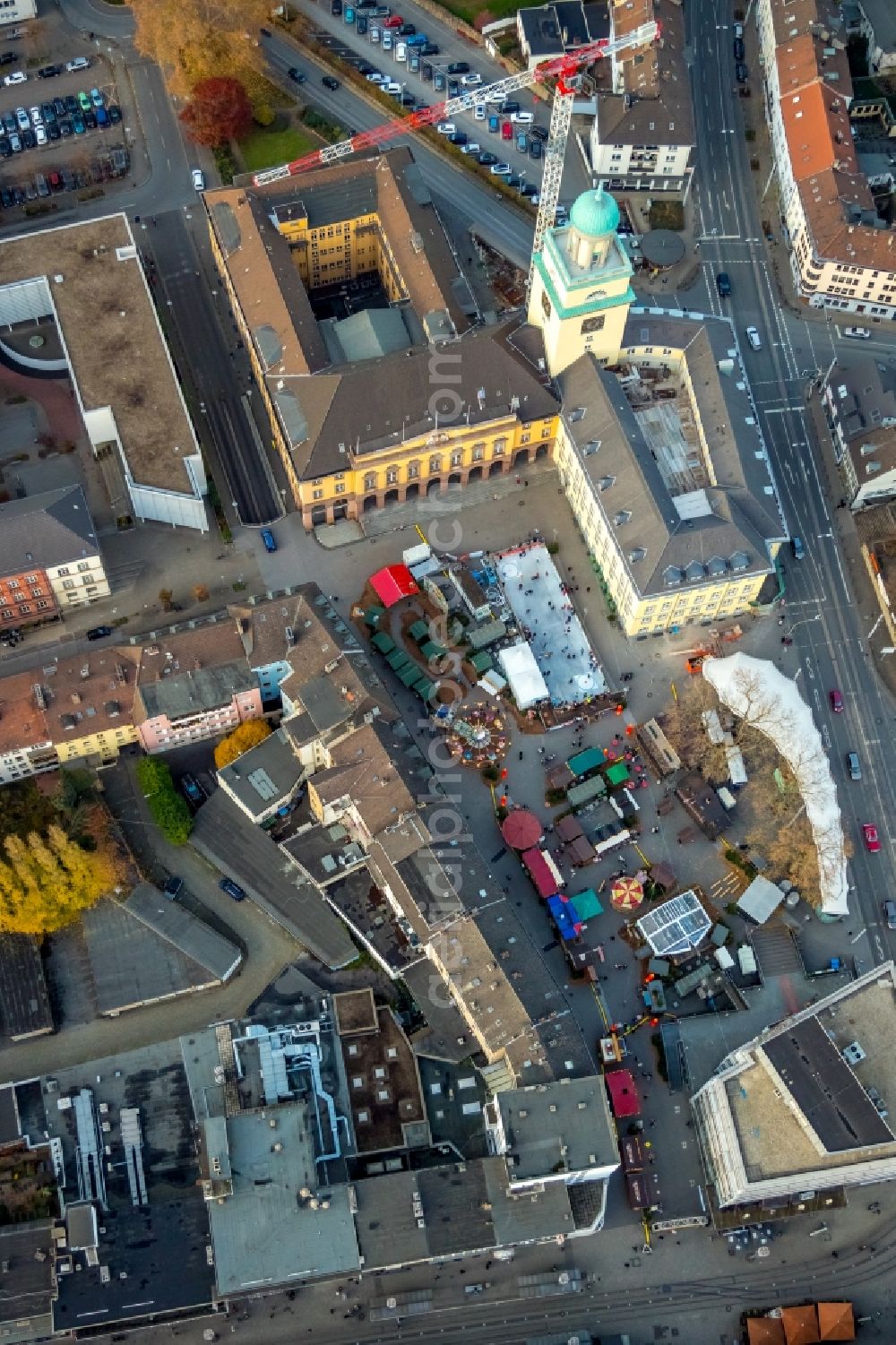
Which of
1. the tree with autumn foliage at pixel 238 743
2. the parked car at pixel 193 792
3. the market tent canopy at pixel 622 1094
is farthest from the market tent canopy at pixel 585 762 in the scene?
the parked car at pixel 193 792

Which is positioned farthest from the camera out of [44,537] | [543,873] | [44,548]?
[44,537]

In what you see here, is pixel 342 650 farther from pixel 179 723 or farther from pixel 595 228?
pixel 595 228

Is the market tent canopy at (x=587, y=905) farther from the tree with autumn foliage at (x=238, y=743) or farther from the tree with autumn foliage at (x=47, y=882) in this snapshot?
the tree with autumn foliage at (x=47, y=882)

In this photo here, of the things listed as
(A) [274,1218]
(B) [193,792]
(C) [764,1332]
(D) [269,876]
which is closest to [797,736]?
(D) [269,876]

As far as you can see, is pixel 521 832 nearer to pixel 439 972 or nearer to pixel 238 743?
pixel 439 972

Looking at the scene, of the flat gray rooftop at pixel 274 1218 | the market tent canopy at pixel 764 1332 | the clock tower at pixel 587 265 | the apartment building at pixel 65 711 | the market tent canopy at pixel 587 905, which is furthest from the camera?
the clock tower at pixel 587 265

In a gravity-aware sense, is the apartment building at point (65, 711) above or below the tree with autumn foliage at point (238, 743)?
above

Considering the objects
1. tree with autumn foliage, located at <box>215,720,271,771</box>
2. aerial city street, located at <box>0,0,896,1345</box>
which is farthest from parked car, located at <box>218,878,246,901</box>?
tree with autumn foliage, located at <box>215,720,271,771</box>
